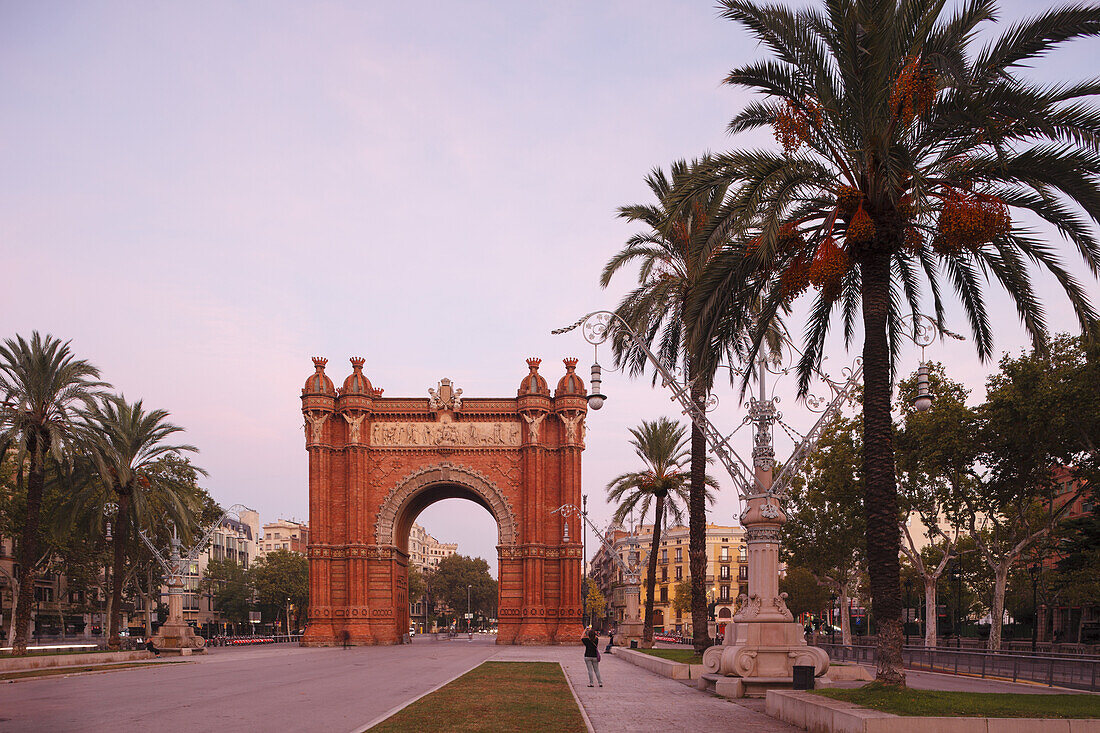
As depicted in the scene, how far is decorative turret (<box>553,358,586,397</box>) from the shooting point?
192 ft

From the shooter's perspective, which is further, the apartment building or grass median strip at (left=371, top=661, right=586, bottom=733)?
the apartment building

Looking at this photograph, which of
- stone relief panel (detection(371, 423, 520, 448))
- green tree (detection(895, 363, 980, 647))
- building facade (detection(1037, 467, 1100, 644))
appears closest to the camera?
green tree (detection(895, 363, 980, 647))

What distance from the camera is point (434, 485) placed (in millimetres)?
59375

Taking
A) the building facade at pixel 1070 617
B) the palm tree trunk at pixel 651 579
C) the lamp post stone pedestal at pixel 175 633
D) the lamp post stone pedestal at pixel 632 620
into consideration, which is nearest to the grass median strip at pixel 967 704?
the palm tree trunk at pixel 651 579

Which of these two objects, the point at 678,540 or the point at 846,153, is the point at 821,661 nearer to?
the point at 846,153

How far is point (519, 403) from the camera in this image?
5875 centimetres

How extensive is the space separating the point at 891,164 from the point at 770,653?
9839mm

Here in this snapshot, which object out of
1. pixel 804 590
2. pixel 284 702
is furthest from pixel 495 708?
pixel 804 590

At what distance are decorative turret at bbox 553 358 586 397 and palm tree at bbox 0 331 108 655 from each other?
3075 centimetres

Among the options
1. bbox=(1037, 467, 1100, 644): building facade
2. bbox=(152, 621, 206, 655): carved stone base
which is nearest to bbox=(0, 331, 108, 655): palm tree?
bbox=(152, 621, 206, 655): carved stone base

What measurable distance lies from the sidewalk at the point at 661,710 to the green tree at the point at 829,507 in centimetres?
1971

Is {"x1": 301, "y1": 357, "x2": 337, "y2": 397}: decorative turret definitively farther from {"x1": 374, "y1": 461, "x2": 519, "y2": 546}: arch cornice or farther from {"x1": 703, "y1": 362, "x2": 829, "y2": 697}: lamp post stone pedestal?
{"x1": 703, "y1": 362, "x2": 829, "y2": 697}: lamp post stone pedestal

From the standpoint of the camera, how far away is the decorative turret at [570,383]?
2307 inches

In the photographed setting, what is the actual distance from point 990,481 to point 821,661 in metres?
19.3
